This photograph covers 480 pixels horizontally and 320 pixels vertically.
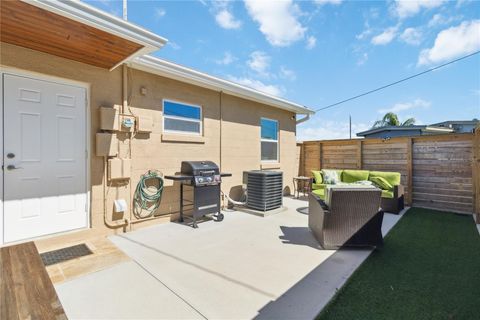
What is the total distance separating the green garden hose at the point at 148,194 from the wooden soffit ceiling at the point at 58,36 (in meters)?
2.05

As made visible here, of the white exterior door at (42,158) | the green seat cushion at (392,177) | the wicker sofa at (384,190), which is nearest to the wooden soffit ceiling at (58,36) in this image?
the white exterior door at (42,158)

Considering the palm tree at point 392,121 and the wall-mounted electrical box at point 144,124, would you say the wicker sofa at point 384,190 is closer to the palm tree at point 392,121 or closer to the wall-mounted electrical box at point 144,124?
the wall-mounted electrical box at point 144,124

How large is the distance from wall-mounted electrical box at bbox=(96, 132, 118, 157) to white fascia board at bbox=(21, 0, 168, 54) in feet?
5.00

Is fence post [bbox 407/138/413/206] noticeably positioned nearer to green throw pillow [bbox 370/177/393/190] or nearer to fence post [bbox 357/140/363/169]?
green throw pillow [bbox 370/177/393/190]

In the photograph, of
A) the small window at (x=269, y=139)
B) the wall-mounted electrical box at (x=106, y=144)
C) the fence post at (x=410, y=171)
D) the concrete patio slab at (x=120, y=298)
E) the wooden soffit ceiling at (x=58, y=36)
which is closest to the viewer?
the concrete patio slab at (x=120, y=298)

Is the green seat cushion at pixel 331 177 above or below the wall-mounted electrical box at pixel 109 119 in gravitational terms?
below

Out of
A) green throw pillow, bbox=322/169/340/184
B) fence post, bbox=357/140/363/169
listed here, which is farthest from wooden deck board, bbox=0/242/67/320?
fence post, bbox=357/140/363/169

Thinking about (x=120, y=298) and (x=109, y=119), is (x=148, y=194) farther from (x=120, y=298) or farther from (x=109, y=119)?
(x=120, y=298)

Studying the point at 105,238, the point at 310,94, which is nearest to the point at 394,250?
the point at 105,238

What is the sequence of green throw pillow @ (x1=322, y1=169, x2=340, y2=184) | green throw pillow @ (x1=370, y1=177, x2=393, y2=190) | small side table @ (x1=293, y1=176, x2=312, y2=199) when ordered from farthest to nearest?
small side table @ (x1=293, y1=176, x2=312, y2=199) < green throw pillow @ (x1=322, y1=169, x2=340, y2=184) < green throw pillow @ (x1=370, y1=177, x2=393, y2=190)

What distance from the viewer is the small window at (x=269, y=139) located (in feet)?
23.9

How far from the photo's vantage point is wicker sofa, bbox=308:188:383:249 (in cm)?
Result: 329

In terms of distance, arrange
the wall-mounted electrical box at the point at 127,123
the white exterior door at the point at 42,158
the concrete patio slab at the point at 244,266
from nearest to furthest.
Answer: the concrete patio slab at the point at 244,266 → the white exterior door at the point at 42,158 → the wall-mounted electrical box at the point at 127,123

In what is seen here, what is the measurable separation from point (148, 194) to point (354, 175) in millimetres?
5500
